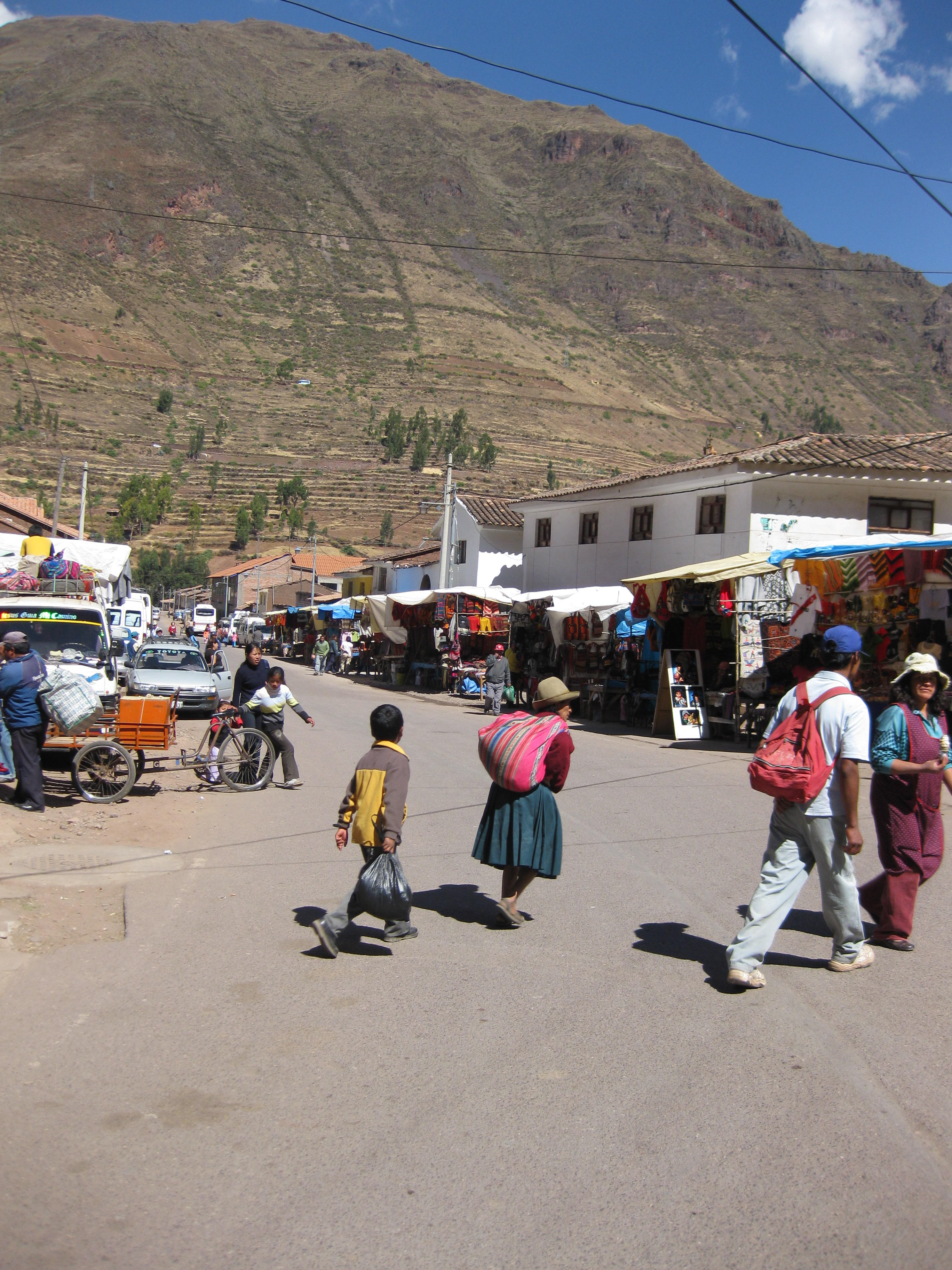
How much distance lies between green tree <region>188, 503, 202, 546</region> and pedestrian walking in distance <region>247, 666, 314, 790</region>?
81022 millimetres

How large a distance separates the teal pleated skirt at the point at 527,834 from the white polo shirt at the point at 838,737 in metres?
1.65

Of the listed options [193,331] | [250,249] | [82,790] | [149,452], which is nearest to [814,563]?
[82,790]

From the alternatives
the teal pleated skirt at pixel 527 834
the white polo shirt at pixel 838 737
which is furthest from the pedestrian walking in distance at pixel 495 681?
the white polo shirt at pixel 838 737

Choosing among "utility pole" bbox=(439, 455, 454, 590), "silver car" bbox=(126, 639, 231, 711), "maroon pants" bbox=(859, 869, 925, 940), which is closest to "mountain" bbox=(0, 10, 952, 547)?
"utility pole" bbox=(439, 455, 454, 590)

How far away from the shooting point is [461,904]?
23.3ft

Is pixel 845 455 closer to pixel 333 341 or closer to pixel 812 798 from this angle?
pixel 812 798

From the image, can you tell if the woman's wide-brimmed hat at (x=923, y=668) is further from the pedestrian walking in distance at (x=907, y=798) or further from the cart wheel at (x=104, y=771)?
the cart wheel at (x=104, y=771)

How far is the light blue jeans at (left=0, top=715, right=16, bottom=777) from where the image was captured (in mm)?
10445

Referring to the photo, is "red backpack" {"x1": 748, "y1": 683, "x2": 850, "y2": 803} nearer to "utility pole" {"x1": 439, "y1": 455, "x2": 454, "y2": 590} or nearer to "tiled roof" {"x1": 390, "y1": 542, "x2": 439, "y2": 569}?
"utility pole" {"x1": 439, "y1": 455, "x2": 454, "y2": 590}

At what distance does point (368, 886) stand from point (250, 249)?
158 meters

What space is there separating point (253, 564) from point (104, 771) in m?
76.0

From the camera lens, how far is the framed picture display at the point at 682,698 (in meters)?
19.1

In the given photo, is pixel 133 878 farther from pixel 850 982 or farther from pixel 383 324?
pixel 383 324

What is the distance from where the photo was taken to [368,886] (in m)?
5.62
